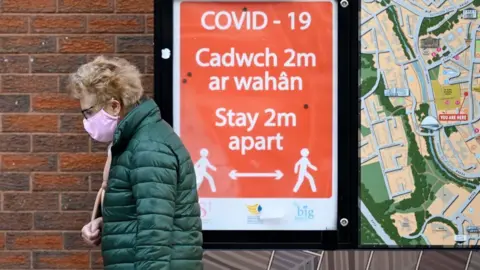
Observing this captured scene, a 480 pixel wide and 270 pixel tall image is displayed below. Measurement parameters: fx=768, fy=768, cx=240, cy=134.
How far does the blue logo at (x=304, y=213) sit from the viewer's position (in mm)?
3867

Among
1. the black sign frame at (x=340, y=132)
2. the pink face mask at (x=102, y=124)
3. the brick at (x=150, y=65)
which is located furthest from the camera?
the brick at (x=150, y=65)

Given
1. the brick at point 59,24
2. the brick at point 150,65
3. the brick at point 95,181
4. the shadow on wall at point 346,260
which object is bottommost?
the shadow on wall at point 346,260

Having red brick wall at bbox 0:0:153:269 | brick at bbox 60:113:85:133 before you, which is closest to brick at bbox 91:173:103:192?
red brick wall at bbox 0:0:153:269

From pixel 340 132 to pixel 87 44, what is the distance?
1488mm

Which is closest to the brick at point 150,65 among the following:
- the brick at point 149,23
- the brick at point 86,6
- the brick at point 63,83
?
the brick at point 149,23

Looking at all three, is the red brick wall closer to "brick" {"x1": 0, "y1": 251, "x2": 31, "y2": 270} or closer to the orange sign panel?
"brick" {"x1": 0, "y1": 251, "x2": 31, "y2": 270}

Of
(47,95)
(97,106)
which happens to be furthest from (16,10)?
(97,106)

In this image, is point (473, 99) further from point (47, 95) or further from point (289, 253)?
point (47, 95)

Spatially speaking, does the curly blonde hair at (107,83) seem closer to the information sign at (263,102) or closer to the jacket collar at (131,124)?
the jacket collar at (131,124)

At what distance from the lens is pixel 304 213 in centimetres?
387

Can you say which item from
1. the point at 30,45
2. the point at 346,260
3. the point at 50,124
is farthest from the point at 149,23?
the point at 346,260

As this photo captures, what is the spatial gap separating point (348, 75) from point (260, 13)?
54cm

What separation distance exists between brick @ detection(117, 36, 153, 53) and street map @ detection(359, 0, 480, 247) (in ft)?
3.85

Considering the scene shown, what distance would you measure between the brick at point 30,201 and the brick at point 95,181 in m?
0.20
